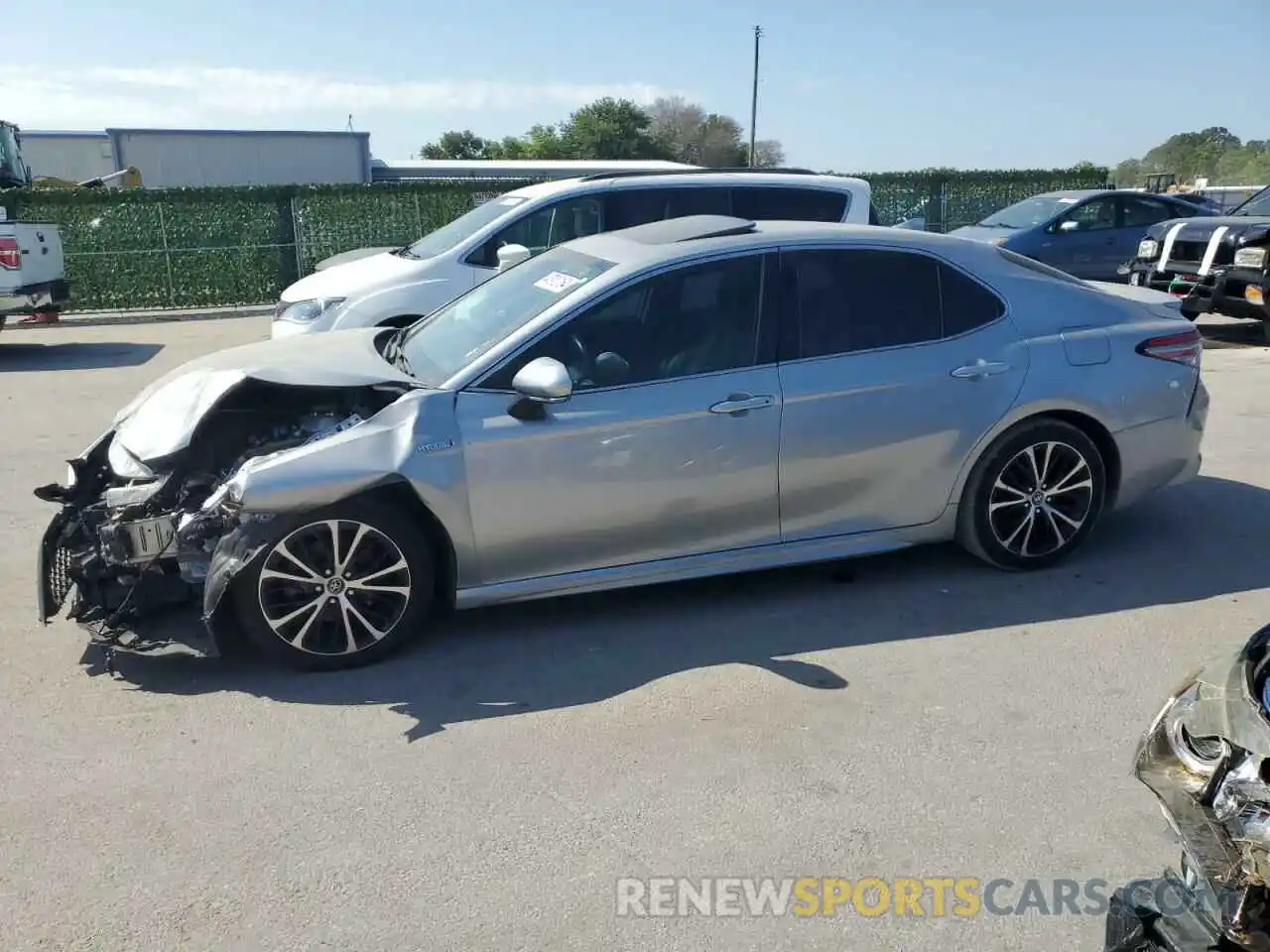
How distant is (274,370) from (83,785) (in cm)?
180

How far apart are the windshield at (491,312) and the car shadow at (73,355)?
8808mm

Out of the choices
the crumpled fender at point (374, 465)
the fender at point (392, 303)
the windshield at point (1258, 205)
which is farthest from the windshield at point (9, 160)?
the windshield at point (1258, 205)

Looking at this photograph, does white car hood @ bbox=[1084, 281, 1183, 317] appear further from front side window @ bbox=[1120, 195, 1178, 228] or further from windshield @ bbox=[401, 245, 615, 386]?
front side window @ bbox=[1120, 195, 1178, 228]

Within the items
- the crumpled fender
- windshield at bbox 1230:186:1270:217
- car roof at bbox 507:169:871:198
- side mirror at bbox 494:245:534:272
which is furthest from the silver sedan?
windshield at bbox 1230:186:1270:217

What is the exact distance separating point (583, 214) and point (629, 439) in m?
5.39

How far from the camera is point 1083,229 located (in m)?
14.9

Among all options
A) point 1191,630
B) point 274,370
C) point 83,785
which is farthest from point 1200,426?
point 83,785

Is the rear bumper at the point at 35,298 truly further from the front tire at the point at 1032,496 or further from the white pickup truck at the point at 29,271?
the front tire at the point at 1032,496

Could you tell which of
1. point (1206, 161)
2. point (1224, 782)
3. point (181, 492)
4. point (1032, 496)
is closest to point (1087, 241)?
point (1032, 496)

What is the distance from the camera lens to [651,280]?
4551mm

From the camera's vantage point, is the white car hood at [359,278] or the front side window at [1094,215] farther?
the front side window at [1094,215]

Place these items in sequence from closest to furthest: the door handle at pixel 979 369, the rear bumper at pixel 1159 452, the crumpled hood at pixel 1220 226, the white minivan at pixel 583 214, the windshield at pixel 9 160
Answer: the door handle at pixel 979 369 → the rear bumper at pixel 1159 452 → the white minivan at pixel 583 214 → the crumpled hood at pixel 1220 226 → the windshield at pixel 9 160

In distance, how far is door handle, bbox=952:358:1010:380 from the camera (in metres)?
4.82

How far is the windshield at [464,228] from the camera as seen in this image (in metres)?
9.44
